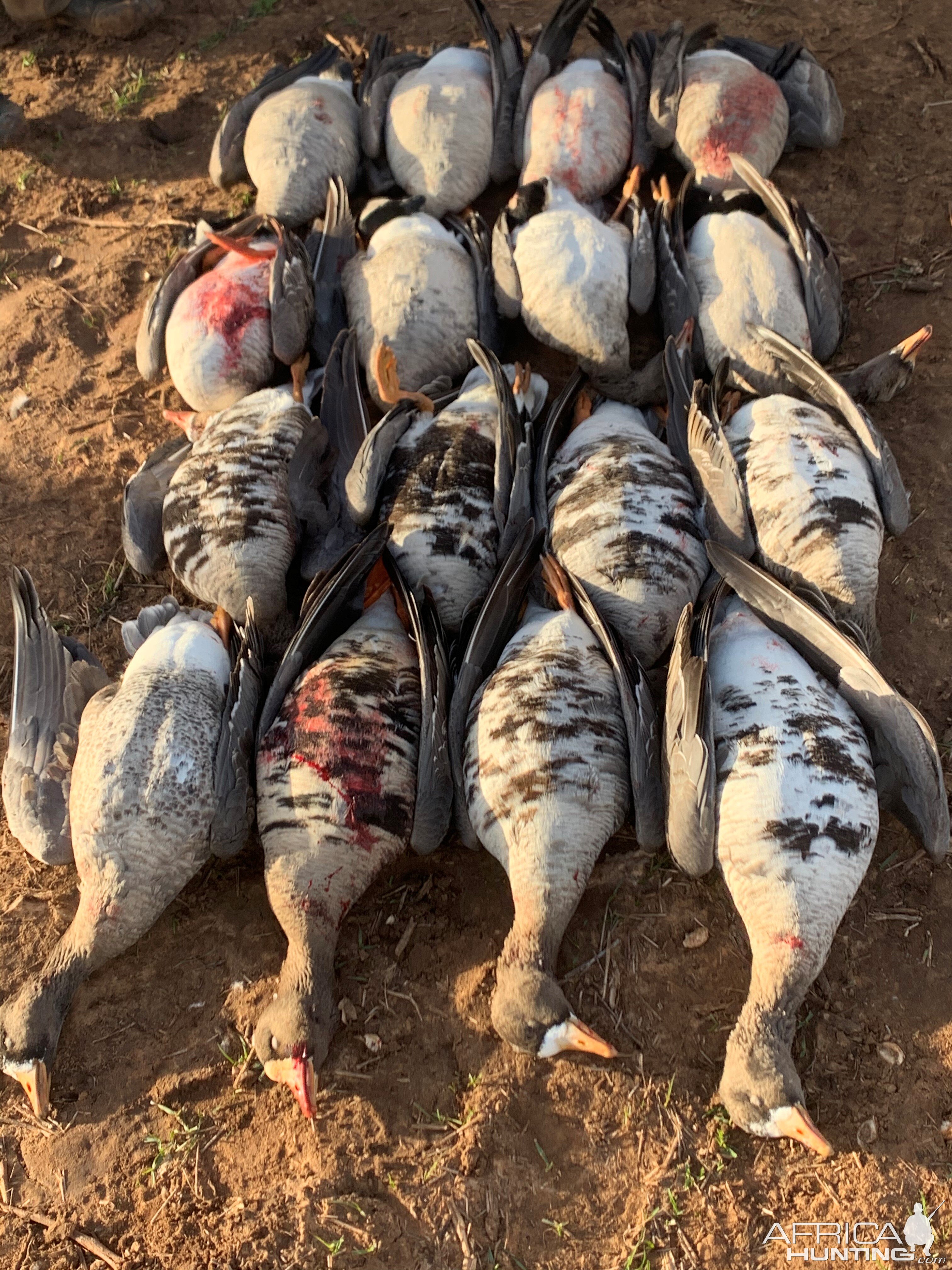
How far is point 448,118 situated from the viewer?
5.53 m

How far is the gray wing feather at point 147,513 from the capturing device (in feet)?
15.0

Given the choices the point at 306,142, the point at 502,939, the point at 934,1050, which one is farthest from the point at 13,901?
the point at 306,142

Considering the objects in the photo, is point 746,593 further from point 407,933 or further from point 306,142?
point 306,142

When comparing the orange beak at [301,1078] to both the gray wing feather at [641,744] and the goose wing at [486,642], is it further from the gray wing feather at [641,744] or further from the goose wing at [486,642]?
the gray wing feather at [641,744]

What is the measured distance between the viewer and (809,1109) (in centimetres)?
330

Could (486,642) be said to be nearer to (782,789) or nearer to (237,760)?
(237,760)

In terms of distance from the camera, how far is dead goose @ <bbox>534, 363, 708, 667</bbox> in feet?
13.1

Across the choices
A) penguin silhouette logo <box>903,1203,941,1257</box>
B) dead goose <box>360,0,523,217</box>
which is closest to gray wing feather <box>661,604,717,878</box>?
penguin silhouette logo <box>903,1203,941,1257</box>

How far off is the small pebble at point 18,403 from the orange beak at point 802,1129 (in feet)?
16.2

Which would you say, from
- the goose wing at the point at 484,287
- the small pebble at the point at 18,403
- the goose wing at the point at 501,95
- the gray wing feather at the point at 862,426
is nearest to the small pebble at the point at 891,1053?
the gray wing feather at the point at 862,426

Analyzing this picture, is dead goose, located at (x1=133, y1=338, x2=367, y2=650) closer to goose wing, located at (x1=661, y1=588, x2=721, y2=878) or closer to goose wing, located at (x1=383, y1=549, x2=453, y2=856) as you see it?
goose wing, located at (x1=383, y1=549, x2=453, y2=856)

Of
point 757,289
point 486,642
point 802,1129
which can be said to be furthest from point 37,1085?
point 757,289

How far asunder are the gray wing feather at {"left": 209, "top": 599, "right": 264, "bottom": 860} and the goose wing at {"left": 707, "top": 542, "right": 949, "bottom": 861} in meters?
1.93

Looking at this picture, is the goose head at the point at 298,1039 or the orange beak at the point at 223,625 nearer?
the goose head at the point at 298,1039
